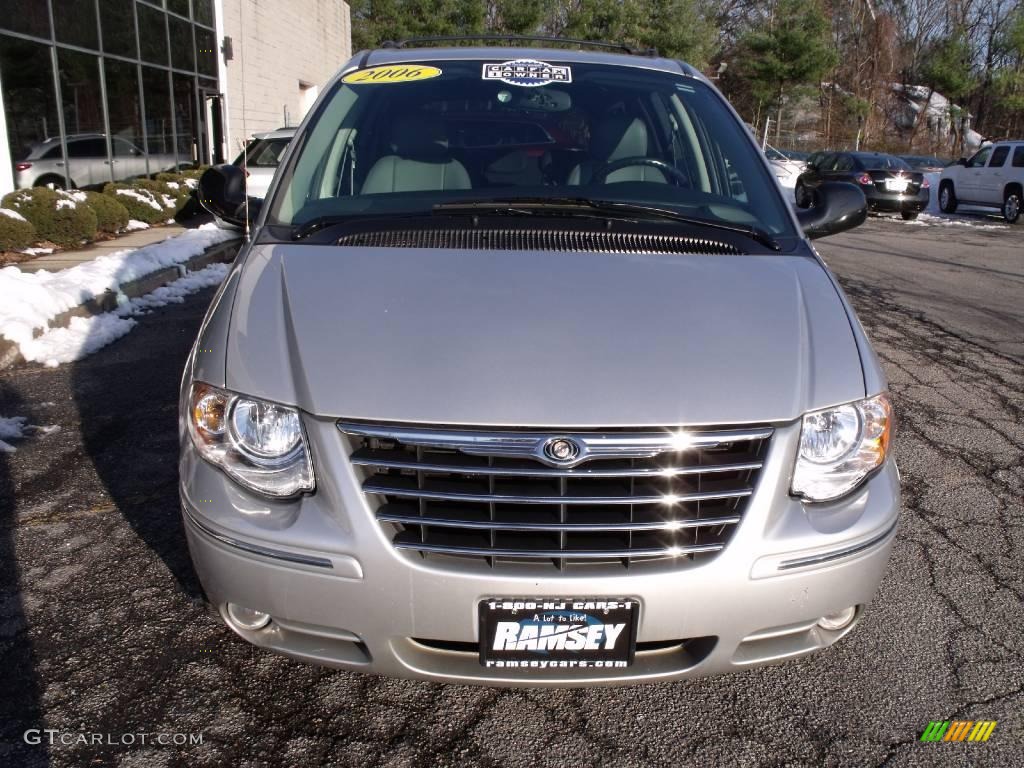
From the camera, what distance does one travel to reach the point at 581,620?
6.60 feet

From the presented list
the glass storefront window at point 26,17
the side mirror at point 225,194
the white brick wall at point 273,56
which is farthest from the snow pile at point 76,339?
the white brick wall at point 273,56

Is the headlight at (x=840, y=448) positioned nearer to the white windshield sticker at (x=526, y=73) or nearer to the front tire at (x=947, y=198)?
the white windshield sticker at (x=526, y=73)

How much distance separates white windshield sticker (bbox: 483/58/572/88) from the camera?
3.44m

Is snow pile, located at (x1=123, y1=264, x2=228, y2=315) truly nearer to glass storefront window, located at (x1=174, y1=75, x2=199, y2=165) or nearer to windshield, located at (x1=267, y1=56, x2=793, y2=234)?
windshield, located at (x1=267, y1=56, x2=793, y2=234)

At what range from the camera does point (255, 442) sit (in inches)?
83.7

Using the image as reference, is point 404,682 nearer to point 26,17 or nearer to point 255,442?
point 255,442

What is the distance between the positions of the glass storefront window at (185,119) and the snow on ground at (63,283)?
981 cm

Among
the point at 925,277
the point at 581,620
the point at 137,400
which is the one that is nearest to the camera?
the point at 581,620

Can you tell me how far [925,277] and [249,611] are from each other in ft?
33.3

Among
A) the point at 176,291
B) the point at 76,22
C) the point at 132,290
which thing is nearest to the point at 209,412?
the point at 132,290

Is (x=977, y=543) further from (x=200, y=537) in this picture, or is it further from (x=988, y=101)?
(x=988, y=101)

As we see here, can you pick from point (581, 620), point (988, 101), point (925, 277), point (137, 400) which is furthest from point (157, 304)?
point (988, 101)

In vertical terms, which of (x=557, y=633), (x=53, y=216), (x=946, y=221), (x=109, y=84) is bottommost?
(x=946, y=221)

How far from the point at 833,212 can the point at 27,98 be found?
12507mm
